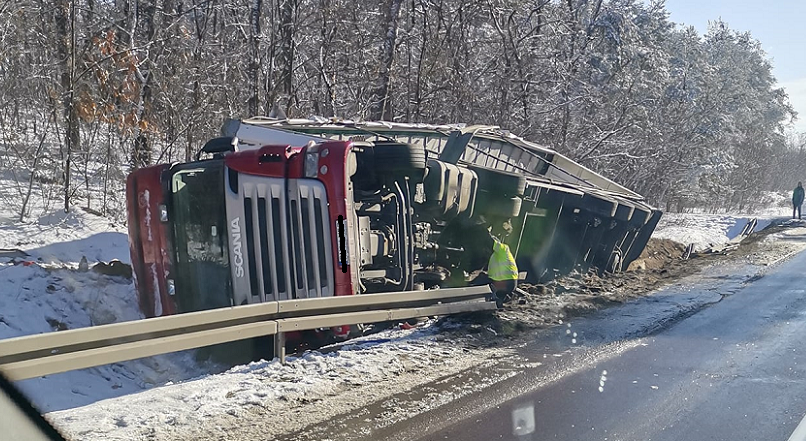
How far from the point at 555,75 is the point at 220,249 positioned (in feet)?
51.0

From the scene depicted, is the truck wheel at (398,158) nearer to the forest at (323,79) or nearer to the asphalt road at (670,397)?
the asphalt road at (670,397)

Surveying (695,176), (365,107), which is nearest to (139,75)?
(365,107)

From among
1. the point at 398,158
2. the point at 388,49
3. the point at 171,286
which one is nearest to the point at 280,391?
the point at 398,158

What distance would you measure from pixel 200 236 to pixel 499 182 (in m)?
3.75

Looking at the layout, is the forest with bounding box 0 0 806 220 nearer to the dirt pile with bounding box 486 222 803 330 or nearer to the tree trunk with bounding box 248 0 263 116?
the tree trunk with bounding box 248 0 263 116

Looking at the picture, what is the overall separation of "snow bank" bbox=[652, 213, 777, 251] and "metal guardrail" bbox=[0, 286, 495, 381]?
13.7 metres

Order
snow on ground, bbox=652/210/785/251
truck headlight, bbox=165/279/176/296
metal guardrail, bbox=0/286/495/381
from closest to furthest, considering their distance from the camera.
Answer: metal guardrail, bbox=0/286/495/381
truck headlight, bbox=165/279/176/296
snow on ground, bbox=652/210/785/251

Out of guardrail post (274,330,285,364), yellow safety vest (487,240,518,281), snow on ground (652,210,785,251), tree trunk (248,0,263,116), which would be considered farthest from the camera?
snow on ground (652,210,785,251)

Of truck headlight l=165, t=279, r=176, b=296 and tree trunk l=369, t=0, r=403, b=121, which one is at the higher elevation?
tree trunk l=369, t=0, r=403, b=121

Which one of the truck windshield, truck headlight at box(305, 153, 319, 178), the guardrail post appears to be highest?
truck headlight at box(305, 153, 319, 178)

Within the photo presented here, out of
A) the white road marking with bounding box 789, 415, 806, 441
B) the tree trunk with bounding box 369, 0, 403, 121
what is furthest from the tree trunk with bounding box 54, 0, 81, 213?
the white road marking with bounding box 789, 415, 806, 441

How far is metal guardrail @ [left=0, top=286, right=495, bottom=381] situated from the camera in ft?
13.4

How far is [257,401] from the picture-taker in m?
4.59

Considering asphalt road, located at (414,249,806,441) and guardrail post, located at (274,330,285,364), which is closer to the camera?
Answer: asphalt road, located at (414,249,806,441)
